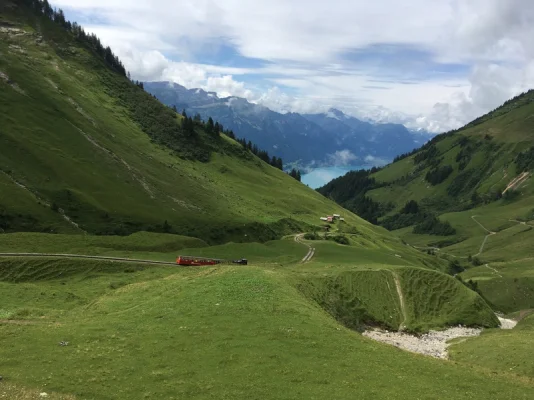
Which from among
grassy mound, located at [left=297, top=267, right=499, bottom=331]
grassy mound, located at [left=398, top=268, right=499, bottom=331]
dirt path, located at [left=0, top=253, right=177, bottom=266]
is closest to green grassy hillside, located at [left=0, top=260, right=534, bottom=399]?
grassy mound, located at [left=297, top=267, right=499, bottom=331]

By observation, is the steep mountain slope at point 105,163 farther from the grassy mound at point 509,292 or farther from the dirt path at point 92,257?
the grassy mound at point 509,292

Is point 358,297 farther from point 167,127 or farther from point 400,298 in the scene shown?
point 167,127

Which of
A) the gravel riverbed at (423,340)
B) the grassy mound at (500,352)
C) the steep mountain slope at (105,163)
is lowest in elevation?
the gravel riverbed at (423,340)

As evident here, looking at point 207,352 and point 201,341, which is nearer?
point 207,352

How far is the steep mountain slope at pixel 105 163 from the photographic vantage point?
9331 centimetres

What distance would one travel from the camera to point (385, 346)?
35.0m

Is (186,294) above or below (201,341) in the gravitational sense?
above

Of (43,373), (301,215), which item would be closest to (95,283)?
(43,373)

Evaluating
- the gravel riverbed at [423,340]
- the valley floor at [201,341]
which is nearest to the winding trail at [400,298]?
the valley floor at [201,341]

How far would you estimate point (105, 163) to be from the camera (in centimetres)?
11488

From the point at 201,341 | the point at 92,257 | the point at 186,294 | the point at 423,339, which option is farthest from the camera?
the point at 92,257

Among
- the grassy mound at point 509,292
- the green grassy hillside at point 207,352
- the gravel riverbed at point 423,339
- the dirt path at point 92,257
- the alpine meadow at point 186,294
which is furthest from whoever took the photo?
the grassy mound at point 509,292

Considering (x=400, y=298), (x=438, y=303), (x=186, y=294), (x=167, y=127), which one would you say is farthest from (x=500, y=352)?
(x=167, y=127)

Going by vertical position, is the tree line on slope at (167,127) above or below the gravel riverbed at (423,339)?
above
